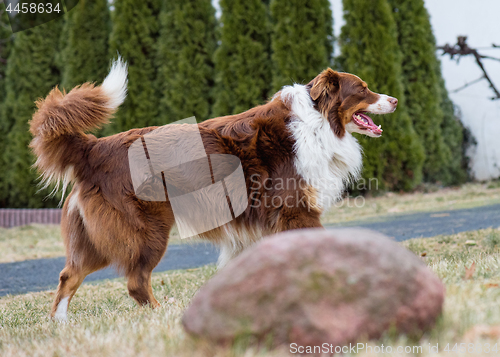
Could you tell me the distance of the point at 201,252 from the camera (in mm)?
6363

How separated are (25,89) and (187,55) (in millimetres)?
3924

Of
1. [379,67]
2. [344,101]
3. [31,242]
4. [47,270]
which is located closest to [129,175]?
[344,101]

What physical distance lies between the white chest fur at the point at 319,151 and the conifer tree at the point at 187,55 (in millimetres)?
5808

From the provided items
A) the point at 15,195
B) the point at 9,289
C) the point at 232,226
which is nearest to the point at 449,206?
the point at 232,226

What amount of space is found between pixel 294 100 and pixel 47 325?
2265mm

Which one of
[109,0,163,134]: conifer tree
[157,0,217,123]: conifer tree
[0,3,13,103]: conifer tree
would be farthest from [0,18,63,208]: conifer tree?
[157,0,217,123]: conifer tree

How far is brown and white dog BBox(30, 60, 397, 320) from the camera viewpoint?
2791 millimetres

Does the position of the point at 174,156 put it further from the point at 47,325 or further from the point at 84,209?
the point at 47,325

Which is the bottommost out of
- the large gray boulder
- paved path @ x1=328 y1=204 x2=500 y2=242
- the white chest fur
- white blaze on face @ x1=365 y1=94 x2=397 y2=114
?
paved path @ x1=328 y1=204 x2=500 y2=242

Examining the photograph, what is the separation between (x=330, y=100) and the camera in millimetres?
3186

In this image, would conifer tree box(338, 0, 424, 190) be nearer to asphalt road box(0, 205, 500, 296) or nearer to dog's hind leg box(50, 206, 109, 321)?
asphalt road box(0, 205, 500, 296)

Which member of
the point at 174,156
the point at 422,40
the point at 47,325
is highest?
the point at 422,40

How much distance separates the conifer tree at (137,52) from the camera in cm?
877

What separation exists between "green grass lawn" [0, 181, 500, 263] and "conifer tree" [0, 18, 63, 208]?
4.89ft
